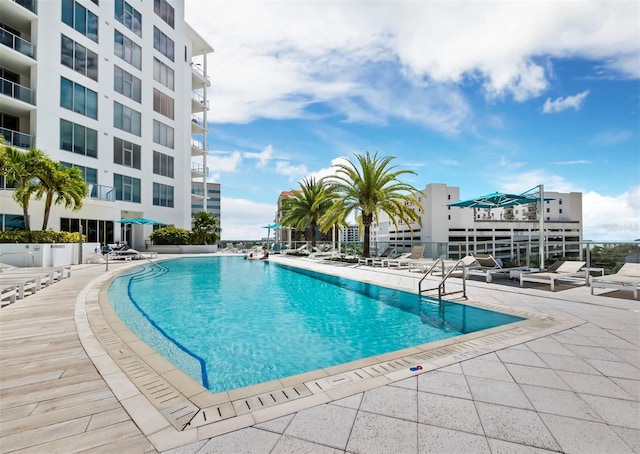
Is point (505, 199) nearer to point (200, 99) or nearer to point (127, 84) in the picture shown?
point (127, 84)

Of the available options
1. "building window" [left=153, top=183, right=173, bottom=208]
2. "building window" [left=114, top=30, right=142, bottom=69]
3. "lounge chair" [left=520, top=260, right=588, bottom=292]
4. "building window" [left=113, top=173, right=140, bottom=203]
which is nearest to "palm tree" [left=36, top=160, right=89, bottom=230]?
"building window" [left=113, top=173, right=140, bottom=203]

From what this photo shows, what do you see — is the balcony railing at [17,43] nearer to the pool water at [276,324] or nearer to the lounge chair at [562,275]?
the pool water at [276,324]

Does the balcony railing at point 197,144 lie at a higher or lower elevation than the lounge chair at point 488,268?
higher

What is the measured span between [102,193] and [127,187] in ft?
11.5

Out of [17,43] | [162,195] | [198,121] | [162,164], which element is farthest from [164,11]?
[162,195]

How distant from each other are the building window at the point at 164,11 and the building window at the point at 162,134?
9989 mm

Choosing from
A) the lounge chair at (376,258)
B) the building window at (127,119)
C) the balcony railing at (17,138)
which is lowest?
the lounge chair at (376,258)

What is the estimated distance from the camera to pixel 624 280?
7.45 m

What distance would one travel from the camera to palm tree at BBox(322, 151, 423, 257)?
17.2 m

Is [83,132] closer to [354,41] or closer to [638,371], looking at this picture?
[354,41]

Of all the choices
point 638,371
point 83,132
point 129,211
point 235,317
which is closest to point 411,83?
point 235,317

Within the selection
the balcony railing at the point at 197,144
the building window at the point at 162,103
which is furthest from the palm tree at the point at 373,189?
the balcony railing at the point at 197,144

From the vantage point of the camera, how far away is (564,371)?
3.29 m

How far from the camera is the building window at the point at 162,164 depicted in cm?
2809
